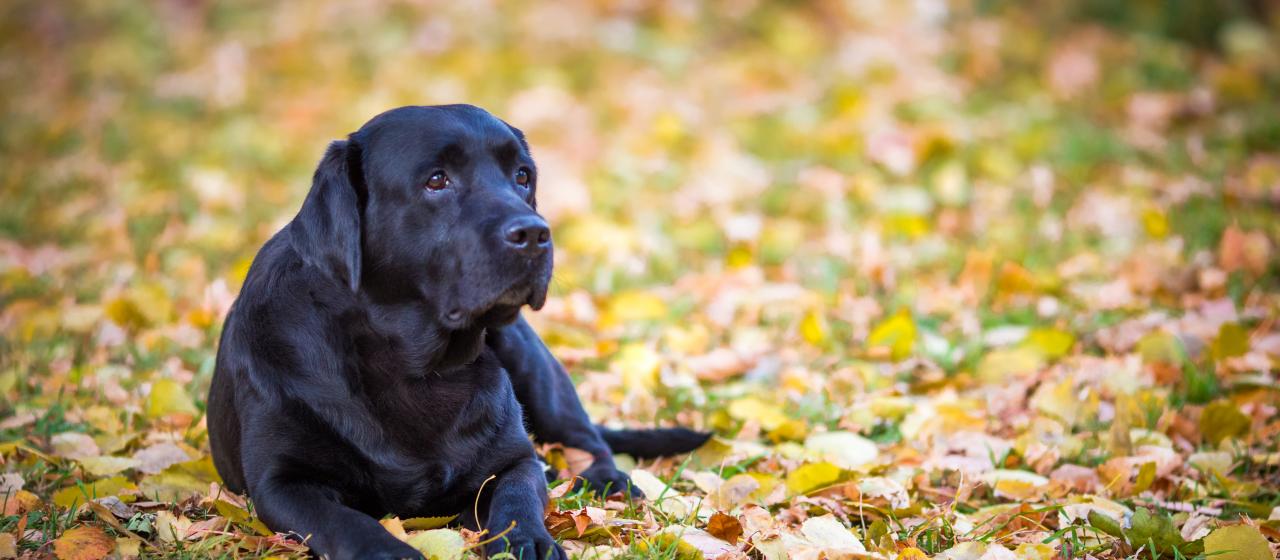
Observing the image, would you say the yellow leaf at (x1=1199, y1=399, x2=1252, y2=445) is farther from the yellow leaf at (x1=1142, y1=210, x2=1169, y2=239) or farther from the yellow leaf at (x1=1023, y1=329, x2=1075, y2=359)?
the yellow leaf at (x1=1142, y1=210, x2=1169, y2=239)

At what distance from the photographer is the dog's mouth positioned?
2.62 m

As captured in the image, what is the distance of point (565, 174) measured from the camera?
743 cm

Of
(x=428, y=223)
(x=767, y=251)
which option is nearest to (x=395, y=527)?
(x=428, y=223)

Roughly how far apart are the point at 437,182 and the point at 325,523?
0.82 m

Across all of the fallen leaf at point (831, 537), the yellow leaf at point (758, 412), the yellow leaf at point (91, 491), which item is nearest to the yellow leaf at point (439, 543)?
the fallen leaf at point (831, 537)

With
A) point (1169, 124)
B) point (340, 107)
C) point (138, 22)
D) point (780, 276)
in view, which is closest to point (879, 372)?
point (780, 276)

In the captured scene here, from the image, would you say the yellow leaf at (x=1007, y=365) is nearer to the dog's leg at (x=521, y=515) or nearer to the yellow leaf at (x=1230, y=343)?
the yellow leaf at (x=1230, y=343)

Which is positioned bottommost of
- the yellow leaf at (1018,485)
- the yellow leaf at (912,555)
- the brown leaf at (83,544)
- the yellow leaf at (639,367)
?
the yellow leaf at (1018,485)

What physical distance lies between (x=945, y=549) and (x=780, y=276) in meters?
3.08

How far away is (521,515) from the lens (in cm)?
250

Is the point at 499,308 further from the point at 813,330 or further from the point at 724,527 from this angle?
the point at 813,330

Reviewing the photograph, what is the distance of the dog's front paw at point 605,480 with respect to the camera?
121 inches

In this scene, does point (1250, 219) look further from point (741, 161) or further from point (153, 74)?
point (153, 74)

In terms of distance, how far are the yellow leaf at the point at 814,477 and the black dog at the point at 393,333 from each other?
0.75 metres
